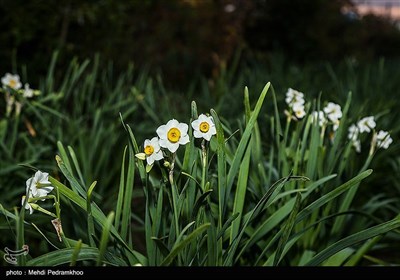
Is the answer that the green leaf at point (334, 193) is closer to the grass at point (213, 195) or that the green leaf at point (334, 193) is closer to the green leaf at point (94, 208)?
the grass at point (213, 195)

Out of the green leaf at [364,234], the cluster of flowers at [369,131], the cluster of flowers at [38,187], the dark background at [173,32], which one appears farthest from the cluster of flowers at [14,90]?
the green leaf at [364,234]

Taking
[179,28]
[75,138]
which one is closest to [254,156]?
[75,138]

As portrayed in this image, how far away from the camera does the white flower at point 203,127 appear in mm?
1320

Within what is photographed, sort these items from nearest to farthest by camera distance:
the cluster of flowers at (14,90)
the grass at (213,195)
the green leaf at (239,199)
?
the grass at (213,195), the green leaf at (239,199), the cluster of flowers at (14,90)

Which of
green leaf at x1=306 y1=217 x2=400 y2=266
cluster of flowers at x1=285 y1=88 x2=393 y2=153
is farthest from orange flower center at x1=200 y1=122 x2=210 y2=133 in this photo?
cluster of flowers at x1=285 y1=88 x2=393 y2=153

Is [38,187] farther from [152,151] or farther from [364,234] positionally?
[364,234]

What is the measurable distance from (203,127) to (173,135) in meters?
0.08

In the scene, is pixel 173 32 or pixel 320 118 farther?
pixel 173 32

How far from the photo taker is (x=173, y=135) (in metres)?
1.31

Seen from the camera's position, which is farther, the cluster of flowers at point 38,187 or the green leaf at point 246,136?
the green leaf at point 246,136

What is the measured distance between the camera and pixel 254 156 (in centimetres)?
183

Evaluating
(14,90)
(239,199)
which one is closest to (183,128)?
(239,199)

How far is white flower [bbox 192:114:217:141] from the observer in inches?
52.0

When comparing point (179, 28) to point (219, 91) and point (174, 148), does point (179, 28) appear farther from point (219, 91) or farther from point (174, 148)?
point (174, 148)
